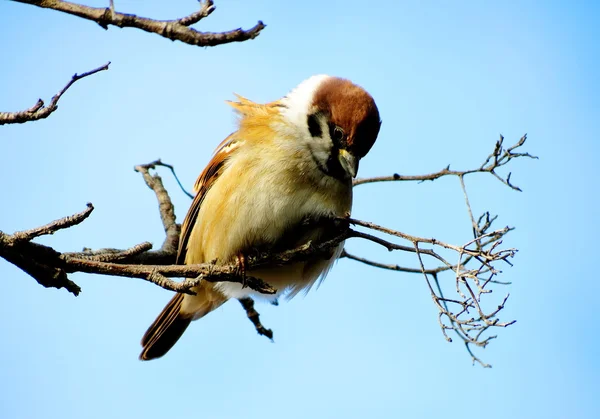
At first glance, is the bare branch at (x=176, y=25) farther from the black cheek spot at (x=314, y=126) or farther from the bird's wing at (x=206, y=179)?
the bird's wing at (x=206, y=179)

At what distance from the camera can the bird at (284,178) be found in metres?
4.59

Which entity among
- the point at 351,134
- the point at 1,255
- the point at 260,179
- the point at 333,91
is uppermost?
the point at 333,91

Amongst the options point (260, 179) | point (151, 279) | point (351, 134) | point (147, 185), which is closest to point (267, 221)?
point (260, 179)

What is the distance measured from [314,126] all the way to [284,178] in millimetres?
509

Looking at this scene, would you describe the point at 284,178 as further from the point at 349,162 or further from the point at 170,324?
the point at 170,324

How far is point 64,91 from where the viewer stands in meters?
3.09

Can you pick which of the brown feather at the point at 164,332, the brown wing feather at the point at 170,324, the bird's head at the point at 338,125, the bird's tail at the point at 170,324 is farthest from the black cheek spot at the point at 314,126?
the brown feather at the point at 164,332

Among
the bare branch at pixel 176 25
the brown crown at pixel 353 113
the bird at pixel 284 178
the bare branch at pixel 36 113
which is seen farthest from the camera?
the brown crown at pixel 353 113

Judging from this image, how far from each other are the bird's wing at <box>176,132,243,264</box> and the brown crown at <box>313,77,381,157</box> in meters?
0.68

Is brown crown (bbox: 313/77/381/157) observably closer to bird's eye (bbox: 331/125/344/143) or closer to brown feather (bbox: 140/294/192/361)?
bird's eye (bbox: 331/125/344/143)

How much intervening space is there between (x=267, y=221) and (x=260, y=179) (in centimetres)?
30

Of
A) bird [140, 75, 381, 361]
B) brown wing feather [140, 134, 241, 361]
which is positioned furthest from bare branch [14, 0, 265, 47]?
brown wing feather [140, 134, 241, 361]

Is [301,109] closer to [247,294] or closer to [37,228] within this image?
[247,294]

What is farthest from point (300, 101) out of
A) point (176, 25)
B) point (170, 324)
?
point (176, 25)
